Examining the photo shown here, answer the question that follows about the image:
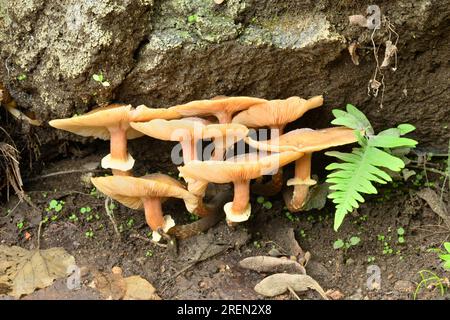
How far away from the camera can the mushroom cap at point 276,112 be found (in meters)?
3.34

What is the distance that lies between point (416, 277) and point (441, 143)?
1089 mm

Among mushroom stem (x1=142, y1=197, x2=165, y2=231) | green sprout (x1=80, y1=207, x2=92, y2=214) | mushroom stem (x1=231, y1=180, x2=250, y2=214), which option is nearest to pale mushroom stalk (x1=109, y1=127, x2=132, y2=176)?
mushroom stem (x1=142, y1=197, x2=165, y2=231)

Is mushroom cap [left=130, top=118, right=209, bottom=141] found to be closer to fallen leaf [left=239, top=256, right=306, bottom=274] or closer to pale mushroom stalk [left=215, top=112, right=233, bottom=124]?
pale mushroom stalk [left=215, top=112, right=233, bottom=124]

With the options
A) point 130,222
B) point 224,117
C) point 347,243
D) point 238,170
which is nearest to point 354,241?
point 347,243

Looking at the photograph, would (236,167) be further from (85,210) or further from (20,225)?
(20,225)

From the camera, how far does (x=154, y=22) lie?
137 inches

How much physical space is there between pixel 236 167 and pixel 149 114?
2.21 feet

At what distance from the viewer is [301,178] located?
11.8 ft

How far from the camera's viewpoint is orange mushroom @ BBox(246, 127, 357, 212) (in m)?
3.20

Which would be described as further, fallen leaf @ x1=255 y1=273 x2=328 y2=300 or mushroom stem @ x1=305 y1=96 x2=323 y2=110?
mushroom stem @ x1=305 y1=96 x2=323 y2=110

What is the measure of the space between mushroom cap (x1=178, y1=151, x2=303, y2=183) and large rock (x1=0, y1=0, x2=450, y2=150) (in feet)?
2.18

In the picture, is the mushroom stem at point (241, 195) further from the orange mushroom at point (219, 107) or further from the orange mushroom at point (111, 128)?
the orange mushroom at point (111, 128)

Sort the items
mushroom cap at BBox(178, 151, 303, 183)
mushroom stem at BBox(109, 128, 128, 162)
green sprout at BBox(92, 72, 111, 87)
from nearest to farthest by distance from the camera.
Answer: mushroom cap at BBox(178, 151, 303, 183) < green sprout at BBox(92, 72, 111, 87) < mushroom stem at BBox(109, 128, 128, 162)

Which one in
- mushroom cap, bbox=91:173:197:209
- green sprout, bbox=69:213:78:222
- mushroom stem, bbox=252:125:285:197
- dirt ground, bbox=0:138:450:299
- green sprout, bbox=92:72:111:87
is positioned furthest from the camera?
green sprout, bbox=69:213:78:222
